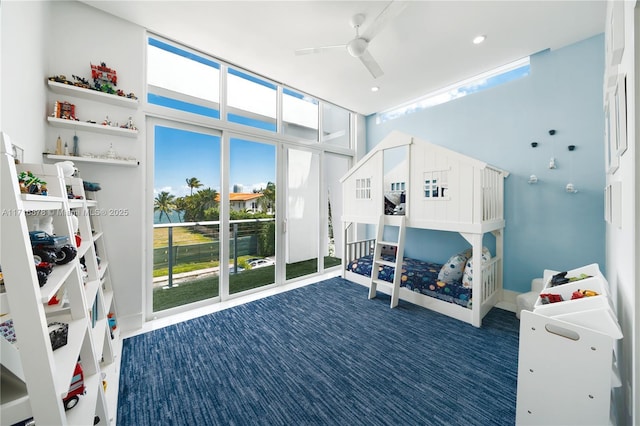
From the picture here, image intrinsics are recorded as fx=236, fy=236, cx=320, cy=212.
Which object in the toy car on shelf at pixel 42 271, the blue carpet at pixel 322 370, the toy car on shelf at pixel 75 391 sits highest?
the toy car on shelf at pixel 42 271

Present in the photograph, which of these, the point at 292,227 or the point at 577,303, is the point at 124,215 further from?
the point at 577,303

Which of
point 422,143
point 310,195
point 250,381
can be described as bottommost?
point 250,381

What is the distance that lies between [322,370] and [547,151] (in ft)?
11.0

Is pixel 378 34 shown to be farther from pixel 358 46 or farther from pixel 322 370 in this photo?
pixel 322 370

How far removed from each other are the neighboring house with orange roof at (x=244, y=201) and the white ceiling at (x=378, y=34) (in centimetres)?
165

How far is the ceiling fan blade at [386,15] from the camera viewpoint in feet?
5.45

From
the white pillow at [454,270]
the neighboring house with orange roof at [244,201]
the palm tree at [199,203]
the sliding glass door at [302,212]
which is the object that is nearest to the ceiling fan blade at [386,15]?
the sliding glass door at [302,212]

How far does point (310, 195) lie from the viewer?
407 cm

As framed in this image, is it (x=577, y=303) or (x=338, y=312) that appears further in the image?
(x=338, y=312)

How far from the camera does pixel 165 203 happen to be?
8.80 ft

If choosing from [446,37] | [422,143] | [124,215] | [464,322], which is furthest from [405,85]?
[124,215]

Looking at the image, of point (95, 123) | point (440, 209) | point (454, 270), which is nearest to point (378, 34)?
point (440, 209)

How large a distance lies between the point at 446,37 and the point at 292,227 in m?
3.04

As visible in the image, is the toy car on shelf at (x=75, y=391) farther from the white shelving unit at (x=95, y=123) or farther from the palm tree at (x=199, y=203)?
the palm tree at (x=199, y=203)
